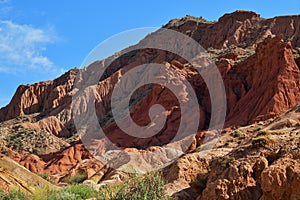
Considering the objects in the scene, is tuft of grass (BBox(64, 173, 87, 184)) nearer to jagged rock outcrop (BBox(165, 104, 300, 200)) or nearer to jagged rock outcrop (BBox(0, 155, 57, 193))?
jagged rock outcrop (BBox(0, 155, 57, 193))

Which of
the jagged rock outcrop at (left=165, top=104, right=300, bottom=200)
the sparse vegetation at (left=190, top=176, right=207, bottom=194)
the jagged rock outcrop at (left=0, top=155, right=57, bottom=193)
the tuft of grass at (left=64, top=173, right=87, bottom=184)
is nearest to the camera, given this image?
the jagged rock outcrop at (left=165, top=104, right=300, bottom=200)

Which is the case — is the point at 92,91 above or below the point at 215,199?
above

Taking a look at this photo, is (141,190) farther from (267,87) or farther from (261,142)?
(267,87)

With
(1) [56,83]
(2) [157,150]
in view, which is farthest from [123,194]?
(1) [56,83]

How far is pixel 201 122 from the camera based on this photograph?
46.6 m

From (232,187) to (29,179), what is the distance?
15.0 meters

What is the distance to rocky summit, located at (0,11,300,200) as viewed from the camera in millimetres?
14672

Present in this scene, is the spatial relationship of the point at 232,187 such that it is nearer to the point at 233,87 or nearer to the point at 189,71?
the point at 233,87

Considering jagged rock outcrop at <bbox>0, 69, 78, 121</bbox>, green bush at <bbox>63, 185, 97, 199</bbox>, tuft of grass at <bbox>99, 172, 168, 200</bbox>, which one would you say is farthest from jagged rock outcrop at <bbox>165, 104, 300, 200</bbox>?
jagged rock outcrop at <bbox>0, 69, 78, 121</bbox>

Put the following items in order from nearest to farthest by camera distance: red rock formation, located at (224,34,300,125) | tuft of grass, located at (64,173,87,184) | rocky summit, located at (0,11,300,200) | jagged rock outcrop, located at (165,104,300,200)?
jagged rock outcrop, located at (165,104,300,200)
rocky summit, located at (0,11,300,200)
red rock formation, located at (224,34,300,125)
tuft of grass, located at (64,173,87,184)

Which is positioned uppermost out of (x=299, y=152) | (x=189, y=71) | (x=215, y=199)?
(x=189, y=71)

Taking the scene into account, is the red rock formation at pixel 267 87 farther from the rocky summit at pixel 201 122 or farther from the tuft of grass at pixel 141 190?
the tuft of grass at pixel 141 190

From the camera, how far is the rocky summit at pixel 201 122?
48.1 feet

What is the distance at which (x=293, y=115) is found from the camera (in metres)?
26.6
